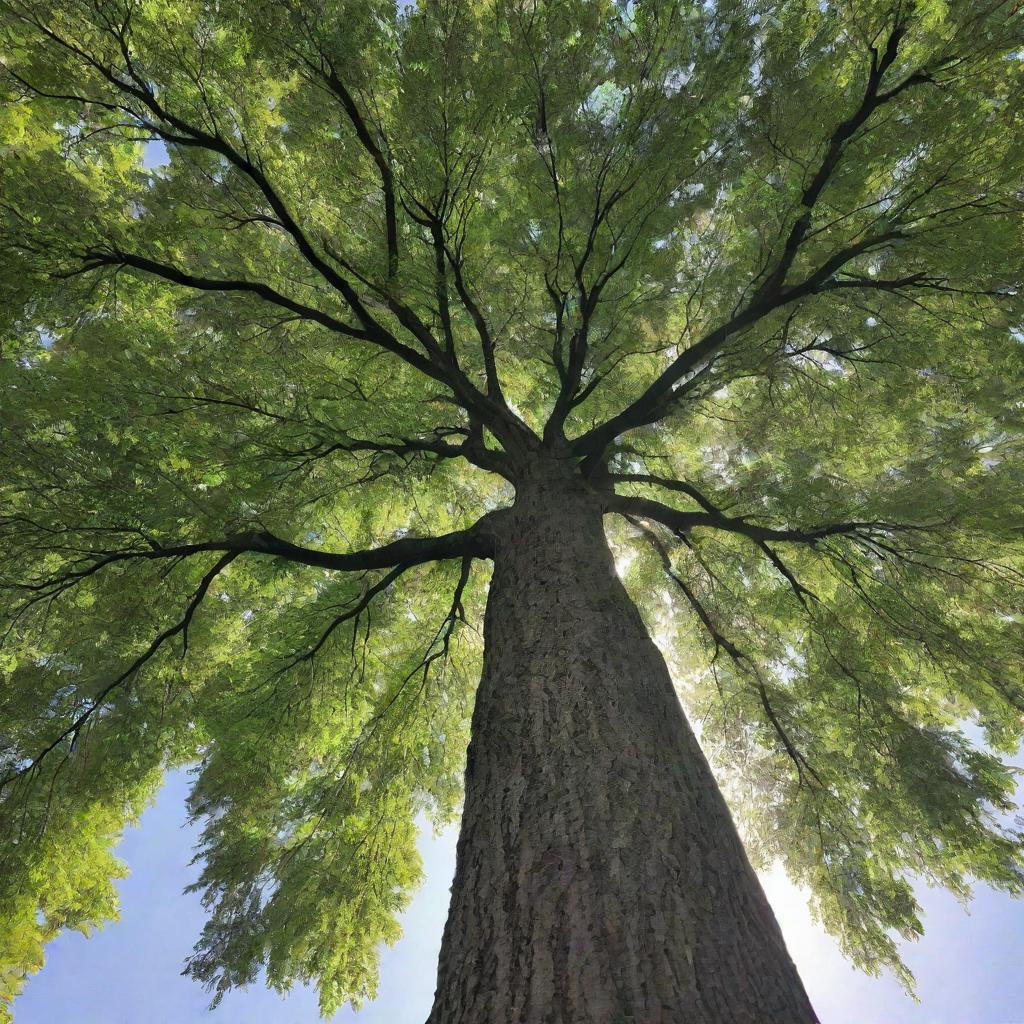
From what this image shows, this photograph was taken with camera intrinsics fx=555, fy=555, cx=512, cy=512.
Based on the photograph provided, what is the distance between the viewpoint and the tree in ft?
10.8

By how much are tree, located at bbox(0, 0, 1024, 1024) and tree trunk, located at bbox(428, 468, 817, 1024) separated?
63mm

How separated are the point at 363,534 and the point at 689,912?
15.9 ft

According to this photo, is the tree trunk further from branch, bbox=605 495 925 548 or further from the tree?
branch, bbox=605 495 925 548

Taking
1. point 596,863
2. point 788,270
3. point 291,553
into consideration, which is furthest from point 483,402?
point 596,863

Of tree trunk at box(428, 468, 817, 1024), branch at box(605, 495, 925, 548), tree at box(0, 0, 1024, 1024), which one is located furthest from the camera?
branch at box(605, 495, 925, 548)

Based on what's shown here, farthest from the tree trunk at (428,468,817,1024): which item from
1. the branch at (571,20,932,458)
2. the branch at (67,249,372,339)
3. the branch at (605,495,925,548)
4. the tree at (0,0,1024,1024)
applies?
the branch at (67,249,372,339)

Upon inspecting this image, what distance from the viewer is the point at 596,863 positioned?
57.8 inches

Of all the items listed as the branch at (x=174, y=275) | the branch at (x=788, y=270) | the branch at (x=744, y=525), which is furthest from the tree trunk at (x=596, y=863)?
the branch at (x=174, y=275)

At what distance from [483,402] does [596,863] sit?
143 inches

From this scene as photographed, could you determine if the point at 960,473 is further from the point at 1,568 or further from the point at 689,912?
the point at 1,568

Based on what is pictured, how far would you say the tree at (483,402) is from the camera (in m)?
3.29

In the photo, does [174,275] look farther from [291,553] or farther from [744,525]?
[744,525]

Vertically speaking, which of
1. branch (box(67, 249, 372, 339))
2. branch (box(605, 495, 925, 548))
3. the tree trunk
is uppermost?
branch (box(67, 249, 372, 339))

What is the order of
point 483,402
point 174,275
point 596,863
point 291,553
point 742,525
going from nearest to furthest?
point 596,863 < point 174,275 < point 291,553 < point 742,525 < point 483,402
